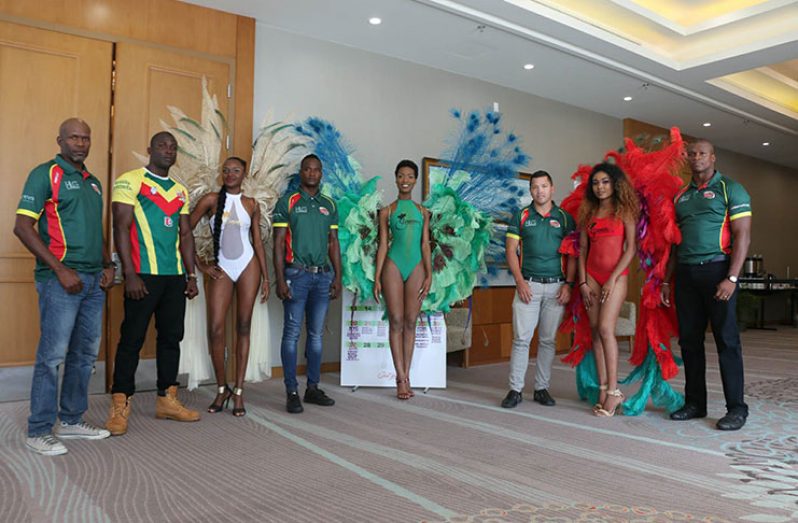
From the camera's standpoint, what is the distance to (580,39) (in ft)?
18.5

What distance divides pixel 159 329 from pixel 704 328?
3.27 m

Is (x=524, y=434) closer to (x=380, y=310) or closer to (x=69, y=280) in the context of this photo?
(x=380, y=310)

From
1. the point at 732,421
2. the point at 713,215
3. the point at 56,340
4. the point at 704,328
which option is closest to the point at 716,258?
the point at 713,215

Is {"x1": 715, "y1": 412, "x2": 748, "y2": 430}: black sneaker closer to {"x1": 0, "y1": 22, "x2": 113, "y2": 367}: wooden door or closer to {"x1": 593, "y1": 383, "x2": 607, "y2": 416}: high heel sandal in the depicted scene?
{"x1": 593, "y1": 383, "x2": 607, "y2": 416}: high heel sandal

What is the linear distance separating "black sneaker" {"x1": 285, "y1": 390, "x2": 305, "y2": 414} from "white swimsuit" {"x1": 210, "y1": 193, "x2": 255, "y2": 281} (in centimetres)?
83

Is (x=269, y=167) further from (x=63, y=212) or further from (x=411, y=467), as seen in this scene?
(x=411, y=467)

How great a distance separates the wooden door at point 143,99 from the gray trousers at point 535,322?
273cm

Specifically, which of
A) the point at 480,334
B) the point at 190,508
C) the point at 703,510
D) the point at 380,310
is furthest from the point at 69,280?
the point at 480,334

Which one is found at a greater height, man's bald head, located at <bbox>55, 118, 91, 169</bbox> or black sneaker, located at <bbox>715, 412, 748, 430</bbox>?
man's bald head, located at <bbox>55, 118, 91, 169</bbox>

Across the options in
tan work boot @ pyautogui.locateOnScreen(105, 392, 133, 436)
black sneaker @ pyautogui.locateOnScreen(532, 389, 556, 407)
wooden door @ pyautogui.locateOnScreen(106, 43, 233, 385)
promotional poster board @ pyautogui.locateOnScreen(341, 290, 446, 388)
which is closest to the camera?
tan work boot @ pyautogui.locateOnScreen(105, 392, 133, 436)

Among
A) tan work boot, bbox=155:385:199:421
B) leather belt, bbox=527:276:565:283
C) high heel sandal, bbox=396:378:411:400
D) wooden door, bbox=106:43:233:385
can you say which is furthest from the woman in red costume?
wooden door, bbox=106:43:233:385

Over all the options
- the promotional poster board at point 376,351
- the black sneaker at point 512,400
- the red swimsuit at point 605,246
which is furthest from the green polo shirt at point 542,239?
the promotional poster board at point 376,351

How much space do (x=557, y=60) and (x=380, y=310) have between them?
3319mm

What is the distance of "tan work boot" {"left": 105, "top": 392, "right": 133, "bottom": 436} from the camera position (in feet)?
10.6
